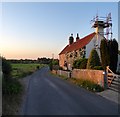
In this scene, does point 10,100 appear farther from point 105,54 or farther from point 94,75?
point 105,54

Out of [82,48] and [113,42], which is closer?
[113,42]

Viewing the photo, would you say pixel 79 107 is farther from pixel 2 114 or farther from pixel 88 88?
pixel 88 88

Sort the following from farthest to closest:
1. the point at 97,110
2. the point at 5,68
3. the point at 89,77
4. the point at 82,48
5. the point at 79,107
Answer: the point at 82,48, the point at 89,77, the point at 5,68, the point at 79,107, the point at 97,110

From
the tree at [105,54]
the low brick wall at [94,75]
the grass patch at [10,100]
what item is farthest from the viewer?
the tree at [105,54]

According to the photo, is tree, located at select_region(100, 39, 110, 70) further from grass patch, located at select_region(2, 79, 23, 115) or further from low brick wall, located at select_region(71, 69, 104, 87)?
grass patch, located at select_region(2, 79, 23, 115)

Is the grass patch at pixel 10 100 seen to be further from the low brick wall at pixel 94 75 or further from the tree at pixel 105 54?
the tree at pixel 105 54

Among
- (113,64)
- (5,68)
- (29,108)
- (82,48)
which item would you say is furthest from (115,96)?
(82,48)

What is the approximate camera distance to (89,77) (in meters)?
28.1

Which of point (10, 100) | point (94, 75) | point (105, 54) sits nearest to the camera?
point (10, 100)

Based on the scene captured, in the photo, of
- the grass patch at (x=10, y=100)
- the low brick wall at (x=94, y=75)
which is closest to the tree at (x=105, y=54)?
the low brick wall at (x=94, y=75)

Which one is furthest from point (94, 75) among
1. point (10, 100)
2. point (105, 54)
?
point (10, 100)

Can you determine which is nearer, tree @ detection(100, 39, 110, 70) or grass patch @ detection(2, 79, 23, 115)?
grass patch @ detection(2, 79, 23, 115)

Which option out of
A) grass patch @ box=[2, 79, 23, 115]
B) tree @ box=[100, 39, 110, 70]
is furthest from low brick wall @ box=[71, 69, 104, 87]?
grass patch @ box=[2, 79, 23, 115]

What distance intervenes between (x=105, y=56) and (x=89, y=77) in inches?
162
